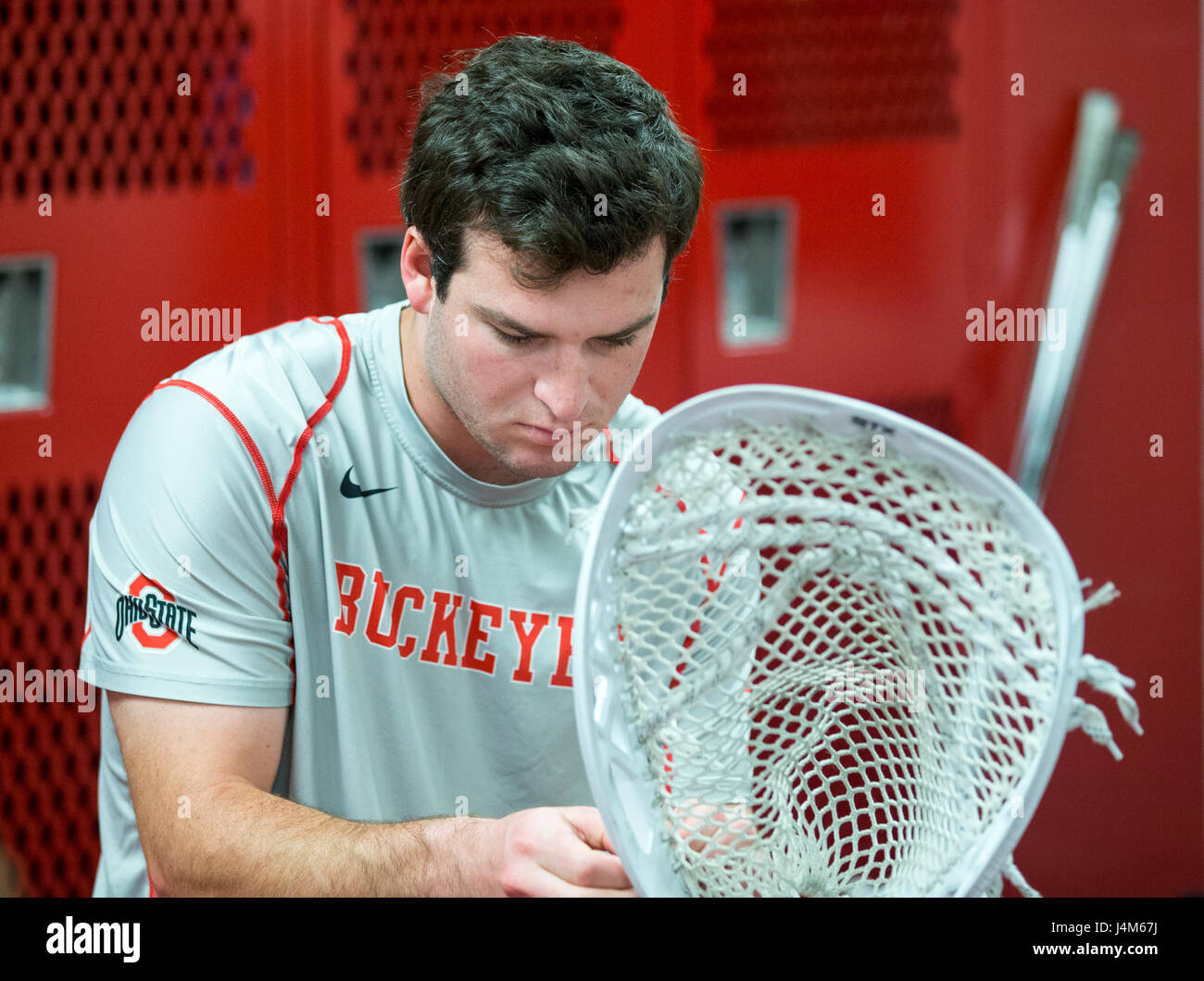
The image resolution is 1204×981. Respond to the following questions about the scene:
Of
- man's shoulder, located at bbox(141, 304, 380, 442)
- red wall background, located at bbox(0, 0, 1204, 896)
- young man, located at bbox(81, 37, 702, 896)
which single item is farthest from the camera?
red wall background, located at bbox(0, 0, 1204, 896)

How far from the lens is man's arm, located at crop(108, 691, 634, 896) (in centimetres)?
67

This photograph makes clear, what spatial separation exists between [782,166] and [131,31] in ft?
2.66

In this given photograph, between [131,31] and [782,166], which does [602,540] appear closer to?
[782,166]

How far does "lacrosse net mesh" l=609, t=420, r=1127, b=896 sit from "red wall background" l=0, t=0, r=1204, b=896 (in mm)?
686

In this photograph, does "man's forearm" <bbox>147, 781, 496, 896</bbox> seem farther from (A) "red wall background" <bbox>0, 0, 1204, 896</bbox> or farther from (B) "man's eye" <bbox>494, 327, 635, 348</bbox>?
(A) "red wall background" <bbox>0, 0, 1204, 896</bbox>

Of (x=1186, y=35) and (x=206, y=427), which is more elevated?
(x=1186, y=35)

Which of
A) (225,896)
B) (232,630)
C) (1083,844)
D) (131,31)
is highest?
(131,31)

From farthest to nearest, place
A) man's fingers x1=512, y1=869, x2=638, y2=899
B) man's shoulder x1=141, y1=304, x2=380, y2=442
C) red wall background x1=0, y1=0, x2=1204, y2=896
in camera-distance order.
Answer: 1. red wall background x1=0, y1=0, x2=1204, y2=896
2. man's shoulder x1=141, y1=304, x2=380, y2=442
3. man's fingers x1=512, y1=869, x2=638, y2=899

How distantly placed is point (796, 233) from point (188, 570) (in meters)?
0.93

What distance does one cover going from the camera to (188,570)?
2.77ft

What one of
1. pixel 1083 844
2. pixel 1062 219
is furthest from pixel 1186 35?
pixel 1083 844

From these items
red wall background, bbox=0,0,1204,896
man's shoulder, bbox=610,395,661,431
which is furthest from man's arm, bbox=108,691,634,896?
red wall background, bbox=0,0,1204,896

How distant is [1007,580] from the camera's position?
0.74 metres

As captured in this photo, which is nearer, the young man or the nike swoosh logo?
the young man
